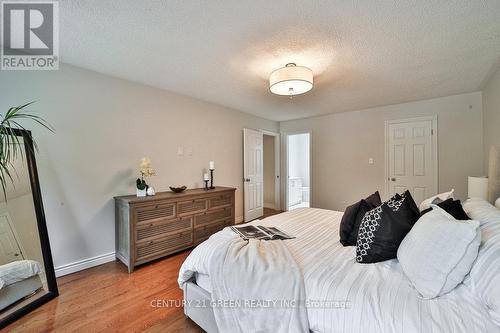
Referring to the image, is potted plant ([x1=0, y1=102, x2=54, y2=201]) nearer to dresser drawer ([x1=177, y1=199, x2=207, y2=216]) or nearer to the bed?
the bed

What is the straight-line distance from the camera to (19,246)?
1.87m

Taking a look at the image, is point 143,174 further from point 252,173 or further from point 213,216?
point 252,173

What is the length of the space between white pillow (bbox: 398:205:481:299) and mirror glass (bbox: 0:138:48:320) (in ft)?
9.20

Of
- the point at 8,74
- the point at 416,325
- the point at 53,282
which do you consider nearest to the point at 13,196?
the point at 53,282

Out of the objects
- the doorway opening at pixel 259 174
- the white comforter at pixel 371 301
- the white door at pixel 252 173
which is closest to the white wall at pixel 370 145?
the doorway opening at pixel 259 174

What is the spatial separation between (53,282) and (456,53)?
4478 millimetres

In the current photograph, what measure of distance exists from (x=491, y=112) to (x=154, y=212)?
4446 mm

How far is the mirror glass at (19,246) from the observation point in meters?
1.73

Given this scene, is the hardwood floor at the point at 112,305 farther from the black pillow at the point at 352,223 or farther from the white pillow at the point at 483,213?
the white pillow at the point at 483,213

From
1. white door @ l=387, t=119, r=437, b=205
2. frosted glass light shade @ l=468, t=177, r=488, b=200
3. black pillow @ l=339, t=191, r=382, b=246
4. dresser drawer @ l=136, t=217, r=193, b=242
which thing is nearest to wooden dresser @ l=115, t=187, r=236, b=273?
dresser drawer @ l=136, t=217, r=193, b=242

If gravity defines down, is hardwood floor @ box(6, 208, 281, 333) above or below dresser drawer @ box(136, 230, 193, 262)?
below

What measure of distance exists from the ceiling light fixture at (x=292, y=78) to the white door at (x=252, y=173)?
211 cm

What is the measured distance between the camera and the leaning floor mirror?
1732mm

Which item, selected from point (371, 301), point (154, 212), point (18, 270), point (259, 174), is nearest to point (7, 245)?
point (18, 270)
